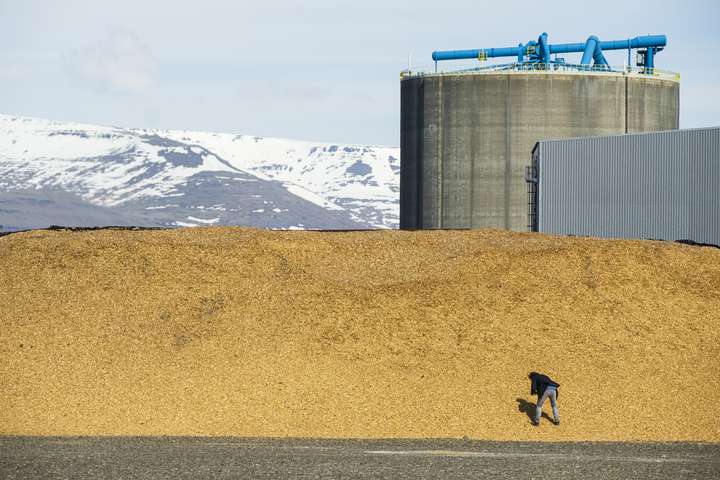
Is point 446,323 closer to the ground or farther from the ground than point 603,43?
closer to the ground

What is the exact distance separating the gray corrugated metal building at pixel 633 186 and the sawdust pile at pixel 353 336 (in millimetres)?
12250

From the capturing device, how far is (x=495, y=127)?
63.8 m

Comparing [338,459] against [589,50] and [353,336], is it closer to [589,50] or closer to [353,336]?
[353,336]

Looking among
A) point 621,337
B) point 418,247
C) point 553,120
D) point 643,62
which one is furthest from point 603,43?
point 621,337

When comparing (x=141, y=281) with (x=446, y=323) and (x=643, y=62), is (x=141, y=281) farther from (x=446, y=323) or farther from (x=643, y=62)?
(x=643, y=62)

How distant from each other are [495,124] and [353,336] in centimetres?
4001

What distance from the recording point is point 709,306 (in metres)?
27.6

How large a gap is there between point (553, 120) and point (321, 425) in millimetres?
45347

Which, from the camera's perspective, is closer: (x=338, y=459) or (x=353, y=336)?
(x=338, y=459)

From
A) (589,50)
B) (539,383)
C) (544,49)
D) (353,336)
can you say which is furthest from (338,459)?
(589,50)

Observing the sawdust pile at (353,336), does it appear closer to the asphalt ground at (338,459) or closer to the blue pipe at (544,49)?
the asphalt ground at (338,459)

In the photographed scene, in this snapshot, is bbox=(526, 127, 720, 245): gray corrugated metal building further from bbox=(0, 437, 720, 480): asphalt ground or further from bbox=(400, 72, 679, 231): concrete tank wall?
bbox=(0, 437, 720, 480): asphalt ground

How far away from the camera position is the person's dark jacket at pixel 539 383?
72.4 feet

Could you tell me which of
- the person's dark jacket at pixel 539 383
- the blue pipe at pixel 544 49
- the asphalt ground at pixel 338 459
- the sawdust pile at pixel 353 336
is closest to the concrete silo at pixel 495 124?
the blue pipe at pixel 544 49
